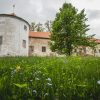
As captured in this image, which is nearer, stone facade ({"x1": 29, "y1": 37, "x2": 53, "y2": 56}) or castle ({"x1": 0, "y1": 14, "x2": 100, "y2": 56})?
castle ({"x1": 0, "y1": 14, "x2": 100, "y2": 56})

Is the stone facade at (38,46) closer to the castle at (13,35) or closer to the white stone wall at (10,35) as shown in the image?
the castle at (13,35)

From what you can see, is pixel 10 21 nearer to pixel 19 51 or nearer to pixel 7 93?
pixel 19 51

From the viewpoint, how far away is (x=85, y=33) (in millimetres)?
34719

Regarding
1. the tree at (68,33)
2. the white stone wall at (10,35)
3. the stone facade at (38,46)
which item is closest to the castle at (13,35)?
the white stone wall at (10,35)

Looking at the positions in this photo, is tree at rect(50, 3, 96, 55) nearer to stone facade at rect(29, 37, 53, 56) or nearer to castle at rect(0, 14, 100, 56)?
castle at rect(0, 14, 100, 56)

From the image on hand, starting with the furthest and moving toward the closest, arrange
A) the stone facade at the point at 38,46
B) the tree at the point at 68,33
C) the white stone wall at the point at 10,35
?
the stone facade at the point at 38,46, the white stone wall at the point at 10,35, the tree at the point at 68,33

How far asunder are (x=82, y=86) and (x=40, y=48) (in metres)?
46.6

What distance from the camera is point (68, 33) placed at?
108ft

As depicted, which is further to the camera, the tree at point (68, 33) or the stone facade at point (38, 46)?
the stone facade at point (38, 46)

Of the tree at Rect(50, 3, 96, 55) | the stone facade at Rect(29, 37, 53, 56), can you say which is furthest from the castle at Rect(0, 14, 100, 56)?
the stone facade at Rect(29, 37, 53, 56)

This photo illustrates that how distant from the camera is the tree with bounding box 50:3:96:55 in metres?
32.7

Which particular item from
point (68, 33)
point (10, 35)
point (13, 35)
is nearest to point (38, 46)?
point (13, 35)

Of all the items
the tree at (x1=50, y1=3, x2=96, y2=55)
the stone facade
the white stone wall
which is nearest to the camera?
the tree at (x1=50, y1=3, x2=96, y2=55)

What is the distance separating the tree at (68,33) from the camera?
1287 inches
